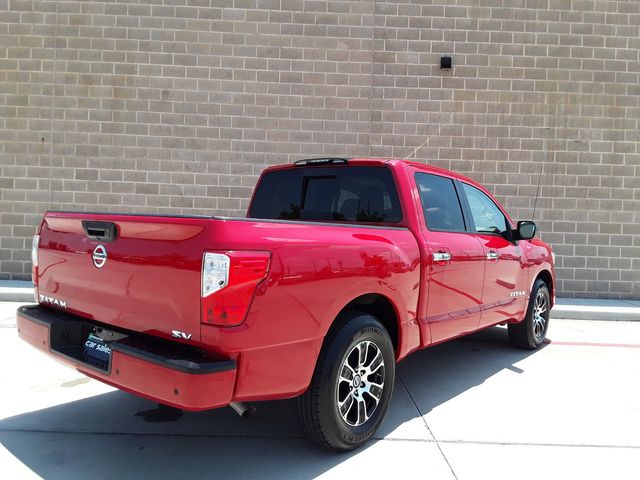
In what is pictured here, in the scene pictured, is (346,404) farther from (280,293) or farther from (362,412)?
(280,293)

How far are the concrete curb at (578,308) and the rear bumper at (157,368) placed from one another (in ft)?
17.1

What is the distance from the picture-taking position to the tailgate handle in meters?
2.48

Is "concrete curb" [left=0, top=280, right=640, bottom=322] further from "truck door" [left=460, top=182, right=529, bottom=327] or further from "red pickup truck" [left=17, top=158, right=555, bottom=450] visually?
"red pickup truck" [left=17, top=158, right=555, bottom=450]

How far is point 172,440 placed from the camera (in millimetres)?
2943

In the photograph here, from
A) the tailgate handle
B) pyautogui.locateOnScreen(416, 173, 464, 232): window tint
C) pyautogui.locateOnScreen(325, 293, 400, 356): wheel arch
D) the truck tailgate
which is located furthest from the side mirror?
the tailgate handle

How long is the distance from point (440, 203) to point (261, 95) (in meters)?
5.34

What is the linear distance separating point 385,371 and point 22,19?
30.1ft

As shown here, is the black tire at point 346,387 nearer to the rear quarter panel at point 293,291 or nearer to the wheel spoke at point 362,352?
the wheel spoke at point 362,352

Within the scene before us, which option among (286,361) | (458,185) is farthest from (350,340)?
(458,185)

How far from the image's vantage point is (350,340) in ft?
8.77

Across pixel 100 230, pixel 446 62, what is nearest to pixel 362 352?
pixel 100 230

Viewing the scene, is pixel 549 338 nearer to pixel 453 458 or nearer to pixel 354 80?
pixel 453 458

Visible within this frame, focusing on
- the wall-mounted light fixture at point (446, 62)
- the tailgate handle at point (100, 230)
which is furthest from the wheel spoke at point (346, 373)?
the wall-mounted light fixture at point (446, 62)

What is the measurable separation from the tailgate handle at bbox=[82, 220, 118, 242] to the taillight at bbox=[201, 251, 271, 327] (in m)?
0.73
